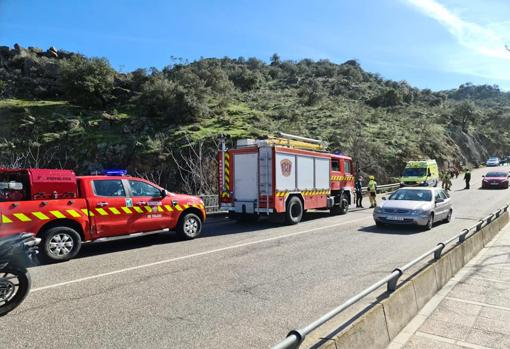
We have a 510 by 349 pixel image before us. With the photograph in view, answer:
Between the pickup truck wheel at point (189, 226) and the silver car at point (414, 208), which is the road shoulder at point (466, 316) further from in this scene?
the pickup truck wheel at point (189, 226)

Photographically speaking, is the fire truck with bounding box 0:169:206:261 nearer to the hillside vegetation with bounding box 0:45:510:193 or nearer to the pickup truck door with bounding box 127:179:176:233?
the pickup truck door with bounding box 127:179:176:233

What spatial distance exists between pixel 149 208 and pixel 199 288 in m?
4.06

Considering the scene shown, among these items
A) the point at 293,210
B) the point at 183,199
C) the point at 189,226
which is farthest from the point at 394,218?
the point at 183,199

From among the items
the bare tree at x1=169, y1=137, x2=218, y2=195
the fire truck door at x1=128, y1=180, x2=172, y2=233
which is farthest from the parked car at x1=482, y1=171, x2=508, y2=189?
the fire truck door at x1=128, y1=180, x2=172, y2=233

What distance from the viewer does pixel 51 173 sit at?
8312 millimetres

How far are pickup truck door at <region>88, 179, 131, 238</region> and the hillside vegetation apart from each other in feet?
34.1

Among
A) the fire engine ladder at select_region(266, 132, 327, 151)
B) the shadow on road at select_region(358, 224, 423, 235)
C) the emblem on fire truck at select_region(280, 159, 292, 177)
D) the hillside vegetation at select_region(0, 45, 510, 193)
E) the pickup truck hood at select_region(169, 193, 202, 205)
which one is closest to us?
the pickup truck hood at select_region(169, 193, 202, 205)

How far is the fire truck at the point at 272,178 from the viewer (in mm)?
13531

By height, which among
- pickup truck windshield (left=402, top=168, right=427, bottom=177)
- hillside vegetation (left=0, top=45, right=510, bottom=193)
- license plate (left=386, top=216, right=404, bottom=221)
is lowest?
license plate (left=386, top=216, right=404, bottom=221)

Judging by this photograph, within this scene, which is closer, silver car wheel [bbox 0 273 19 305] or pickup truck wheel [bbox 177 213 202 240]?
silver car wheel [bbox 0 273 19 305]

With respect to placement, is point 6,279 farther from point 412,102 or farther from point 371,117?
point 412,102

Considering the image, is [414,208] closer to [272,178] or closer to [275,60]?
[272,178]

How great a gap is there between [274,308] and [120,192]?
5.46 meters

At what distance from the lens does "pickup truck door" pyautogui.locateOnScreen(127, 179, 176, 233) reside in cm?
977
